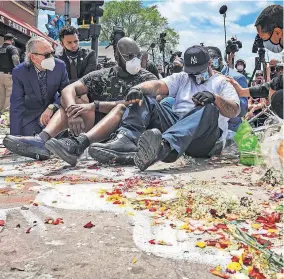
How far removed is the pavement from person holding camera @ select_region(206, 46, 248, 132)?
1.39 meters

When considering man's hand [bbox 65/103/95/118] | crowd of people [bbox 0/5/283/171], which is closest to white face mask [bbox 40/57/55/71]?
crowd of people [bbox 0/5/283/171]

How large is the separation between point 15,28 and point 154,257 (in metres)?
16.0

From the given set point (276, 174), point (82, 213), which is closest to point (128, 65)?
point (276, 174)

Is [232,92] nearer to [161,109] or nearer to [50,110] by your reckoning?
[161,109]

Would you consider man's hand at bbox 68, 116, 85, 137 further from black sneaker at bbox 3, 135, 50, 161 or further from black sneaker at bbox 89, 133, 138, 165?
black sneaker at bbox 89, 133, 138, 165

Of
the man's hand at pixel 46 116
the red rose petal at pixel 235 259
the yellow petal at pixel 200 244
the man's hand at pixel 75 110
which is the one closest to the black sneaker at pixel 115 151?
the man's hand at pixel 75 110

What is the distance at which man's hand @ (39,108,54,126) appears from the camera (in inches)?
193

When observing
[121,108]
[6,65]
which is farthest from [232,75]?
[6,65]

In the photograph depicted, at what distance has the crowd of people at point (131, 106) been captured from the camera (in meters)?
3.73

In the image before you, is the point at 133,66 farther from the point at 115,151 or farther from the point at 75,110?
the point at 115,151

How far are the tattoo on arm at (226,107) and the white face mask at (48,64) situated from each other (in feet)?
6.53

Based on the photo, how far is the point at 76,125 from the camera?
4531 mm

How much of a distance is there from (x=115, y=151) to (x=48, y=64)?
159 cm

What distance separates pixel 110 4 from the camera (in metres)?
50.7
